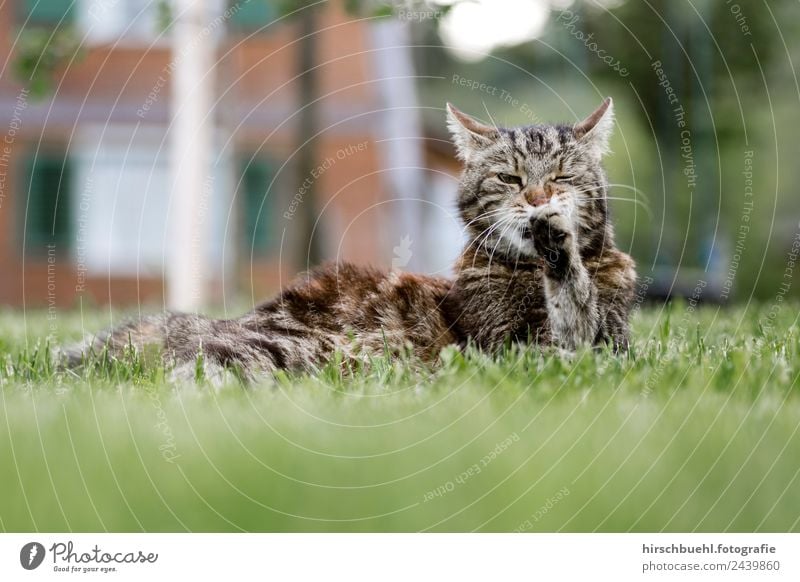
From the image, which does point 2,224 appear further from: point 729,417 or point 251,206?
point 729,417

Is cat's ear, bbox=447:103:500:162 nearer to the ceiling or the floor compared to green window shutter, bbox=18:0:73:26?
nearer to the floor

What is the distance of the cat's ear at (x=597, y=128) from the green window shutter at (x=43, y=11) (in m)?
14.3

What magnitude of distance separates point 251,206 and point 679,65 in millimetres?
10004

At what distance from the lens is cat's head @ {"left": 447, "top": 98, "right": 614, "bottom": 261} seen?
4590 millimetres

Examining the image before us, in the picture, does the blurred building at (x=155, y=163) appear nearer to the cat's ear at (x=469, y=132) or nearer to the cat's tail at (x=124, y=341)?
the cat's tail at (x=124, y=341)

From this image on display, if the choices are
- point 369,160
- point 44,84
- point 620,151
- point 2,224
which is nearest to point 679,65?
point 620,151

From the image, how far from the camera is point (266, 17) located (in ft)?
49.6

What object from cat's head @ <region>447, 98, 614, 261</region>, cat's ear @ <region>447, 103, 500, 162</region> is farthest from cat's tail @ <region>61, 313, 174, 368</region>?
cat's ear @ <region>447, 103, 500, 162</region>

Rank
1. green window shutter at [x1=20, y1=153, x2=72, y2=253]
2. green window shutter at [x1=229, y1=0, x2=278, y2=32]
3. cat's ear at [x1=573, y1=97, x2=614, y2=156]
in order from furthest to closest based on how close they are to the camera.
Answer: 1. green window shutter at [x1=20, y1=153, x2=72, y2=253]
2. green window shutter at [x1=229, y1=0, x2=278, y2=32]
3. cat's ear at [x1=573, y1=97, x2=614, y2=156]

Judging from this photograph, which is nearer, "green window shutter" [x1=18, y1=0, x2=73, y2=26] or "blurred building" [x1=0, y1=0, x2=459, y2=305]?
"blurred building" [x1=0, y1=0, x2=459, y2=305]

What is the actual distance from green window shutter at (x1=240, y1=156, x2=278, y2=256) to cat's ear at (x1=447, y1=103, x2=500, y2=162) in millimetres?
11835

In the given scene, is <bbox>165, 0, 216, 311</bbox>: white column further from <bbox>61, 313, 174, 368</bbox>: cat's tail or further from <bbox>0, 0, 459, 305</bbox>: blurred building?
<bbox>61, 313, 174, 368</bbox>: cat's tail

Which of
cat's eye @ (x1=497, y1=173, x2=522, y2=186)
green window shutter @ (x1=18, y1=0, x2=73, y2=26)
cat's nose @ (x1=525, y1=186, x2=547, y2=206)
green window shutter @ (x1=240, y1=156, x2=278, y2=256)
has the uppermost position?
green window shutter @ (x1=18, y1=0, x2=73, y2=26)

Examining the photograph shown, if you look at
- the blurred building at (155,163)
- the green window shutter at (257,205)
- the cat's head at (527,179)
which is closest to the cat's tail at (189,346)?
the cat's head at (527,179)
